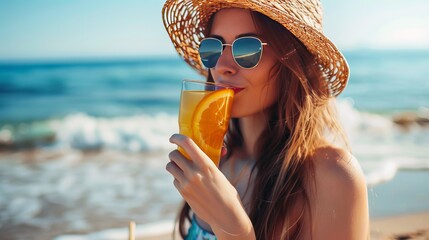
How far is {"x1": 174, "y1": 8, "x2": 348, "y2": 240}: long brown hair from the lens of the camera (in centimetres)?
204

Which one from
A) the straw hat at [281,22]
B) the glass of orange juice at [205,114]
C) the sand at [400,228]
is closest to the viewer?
the glass of orange juice at [205,114]

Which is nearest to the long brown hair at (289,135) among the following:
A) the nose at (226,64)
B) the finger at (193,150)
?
the nose at (226,64)

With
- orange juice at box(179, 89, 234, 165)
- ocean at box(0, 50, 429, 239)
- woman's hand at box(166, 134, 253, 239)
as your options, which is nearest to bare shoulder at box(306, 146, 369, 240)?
woman's hand at box(166, 134, 253, 239)

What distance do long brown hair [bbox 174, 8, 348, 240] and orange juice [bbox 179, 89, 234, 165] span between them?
0.37m

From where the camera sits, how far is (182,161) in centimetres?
173

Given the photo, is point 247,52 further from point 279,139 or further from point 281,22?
point 279,139

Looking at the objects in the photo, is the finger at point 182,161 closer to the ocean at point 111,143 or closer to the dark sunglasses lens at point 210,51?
the dark sunglasses lens at point 210,51

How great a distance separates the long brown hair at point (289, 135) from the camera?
2.04 m

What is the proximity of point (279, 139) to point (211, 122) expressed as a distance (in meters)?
0.55

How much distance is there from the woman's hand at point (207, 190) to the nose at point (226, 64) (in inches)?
18.7

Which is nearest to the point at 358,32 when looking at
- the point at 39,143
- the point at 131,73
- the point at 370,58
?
the point at 370,58

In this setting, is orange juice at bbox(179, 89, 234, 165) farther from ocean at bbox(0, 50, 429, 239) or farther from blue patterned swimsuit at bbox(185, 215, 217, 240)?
ocean at bbox(0, 50, 429, 239)

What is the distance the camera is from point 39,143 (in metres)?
12.1

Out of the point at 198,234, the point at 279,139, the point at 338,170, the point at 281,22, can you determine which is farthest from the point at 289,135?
the point at 198,234
